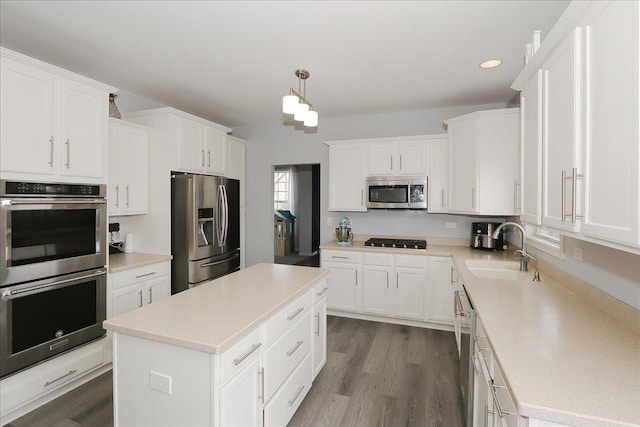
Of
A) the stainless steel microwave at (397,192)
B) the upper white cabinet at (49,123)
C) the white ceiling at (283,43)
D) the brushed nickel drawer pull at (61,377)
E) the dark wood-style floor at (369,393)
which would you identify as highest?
the white ceiling at (283,43)

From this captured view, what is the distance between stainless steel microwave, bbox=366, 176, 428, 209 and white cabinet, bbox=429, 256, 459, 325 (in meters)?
0.71

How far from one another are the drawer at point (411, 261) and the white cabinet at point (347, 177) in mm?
809

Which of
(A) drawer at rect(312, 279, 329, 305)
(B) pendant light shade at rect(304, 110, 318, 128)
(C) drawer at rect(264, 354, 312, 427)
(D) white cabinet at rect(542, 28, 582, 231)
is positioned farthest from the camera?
(B) pendant light shade at rect(304, 110, 318, 128)

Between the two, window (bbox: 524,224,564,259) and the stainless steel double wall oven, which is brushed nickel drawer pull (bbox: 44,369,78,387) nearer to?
the stainless steel double wall oven

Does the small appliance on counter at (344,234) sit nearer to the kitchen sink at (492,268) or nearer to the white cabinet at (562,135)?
the kitchen sink at (492,268)

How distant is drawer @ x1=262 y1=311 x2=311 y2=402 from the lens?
1.68 metres

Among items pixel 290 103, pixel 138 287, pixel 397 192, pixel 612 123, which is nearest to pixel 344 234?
pixel 397 192

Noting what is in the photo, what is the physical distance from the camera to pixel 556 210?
1406mm

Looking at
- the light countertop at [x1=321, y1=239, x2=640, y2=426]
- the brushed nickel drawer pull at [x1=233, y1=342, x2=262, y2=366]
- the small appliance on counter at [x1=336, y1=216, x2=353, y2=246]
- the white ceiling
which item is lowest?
the brushed nickel drawer pull at [x1=233, y1=342, x2=262, y2=366]

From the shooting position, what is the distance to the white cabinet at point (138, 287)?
2.71 meters

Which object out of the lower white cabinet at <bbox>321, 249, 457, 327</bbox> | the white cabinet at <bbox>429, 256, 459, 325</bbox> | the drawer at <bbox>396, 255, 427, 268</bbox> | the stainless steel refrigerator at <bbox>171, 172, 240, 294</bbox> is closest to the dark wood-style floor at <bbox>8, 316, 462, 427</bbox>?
the white cabinet at <bbox>429, 256, 459, 325</bbox>

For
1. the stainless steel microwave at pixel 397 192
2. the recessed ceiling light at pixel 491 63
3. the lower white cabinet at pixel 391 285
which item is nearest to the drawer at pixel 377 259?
the lower white cabinet at pixel 391 285

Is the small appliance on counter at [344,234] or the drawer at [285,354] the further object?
the small appliance on counter at [344,234]

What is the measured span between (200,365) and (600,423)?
4.32 ft
